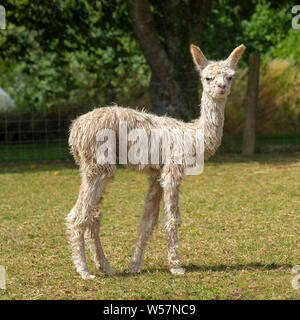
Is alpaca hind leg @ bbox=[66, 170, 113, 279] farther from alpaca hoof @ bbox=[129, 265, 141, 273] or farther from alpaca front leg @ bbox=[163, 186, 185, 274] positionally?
alpaca front leg @ bbox=[163, 186, 185, 274]

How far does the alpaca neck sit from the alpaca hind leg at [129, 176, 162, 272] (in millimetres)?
586

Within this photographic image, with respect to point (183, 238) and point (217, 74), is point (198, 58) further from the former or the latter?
point (183, 238)

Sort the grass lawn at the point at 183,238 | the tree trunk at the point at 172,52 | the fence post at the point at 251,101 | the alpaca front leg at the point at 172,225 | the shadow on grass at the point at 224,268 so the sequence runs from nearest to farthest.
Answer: the grass lawn at the point at 183,238, the alpaca front leg at the point at 172,225, the shadow on grass at the point at 224,268, the tree trunk at the point at 172,52, the fence post at the point at 251,101

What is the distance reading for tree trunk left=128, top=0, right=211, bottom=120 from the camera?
12.8 metres

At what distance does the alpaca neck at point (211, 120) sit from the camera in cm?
527

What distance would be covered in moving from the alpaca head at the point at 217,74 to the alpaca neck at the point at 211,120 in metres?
0.07

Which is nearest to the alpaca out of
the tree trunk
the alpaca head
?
the alpaca head

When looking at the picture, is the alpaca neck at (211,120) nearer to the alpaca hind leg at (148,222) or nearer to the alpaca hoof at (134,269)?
the alpaca hind leg at (148,222)

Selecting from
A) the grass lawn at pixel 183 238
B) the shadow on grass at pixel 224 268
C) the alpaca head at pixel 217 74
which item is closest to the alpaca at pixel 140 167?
the alpaca head at pixel 217 74

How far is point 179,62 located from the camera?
1324cm

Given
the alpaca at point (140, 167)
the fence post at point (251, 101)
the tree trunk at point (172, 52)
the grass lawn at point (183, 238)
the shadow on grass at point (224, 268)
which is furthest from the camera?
the fence post at point (251, 101)

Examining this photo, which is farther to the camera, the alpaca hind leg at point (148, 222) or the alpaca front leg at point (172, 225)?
the alpaca hind leg at point (148, 222)

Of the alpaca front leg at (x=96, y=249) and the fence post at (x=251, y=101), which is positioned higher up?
the fence post at (x=251, y=101)

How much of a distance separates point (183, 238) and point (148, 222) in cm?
127
